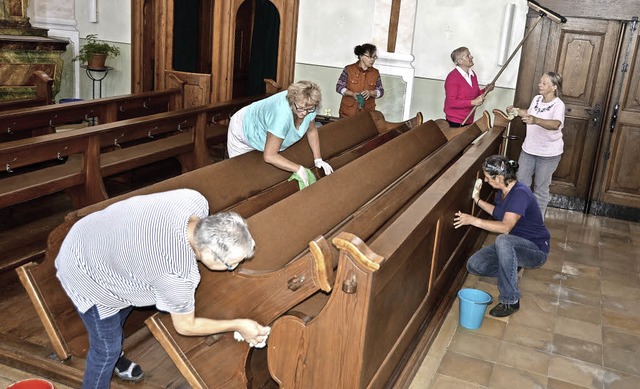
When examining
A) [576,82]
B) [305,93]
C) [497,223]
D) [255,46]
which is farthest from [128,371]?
[255,46]

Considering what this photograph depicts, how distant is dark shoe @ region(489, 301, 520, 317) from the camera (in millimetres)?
4113

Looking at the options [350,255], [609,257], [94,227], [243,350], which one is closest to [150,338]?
[243,350]

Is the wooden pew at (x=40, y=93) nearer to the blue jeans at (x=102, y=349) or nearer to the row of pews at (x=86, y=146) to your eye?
the row of pews at (x=86, y=146)

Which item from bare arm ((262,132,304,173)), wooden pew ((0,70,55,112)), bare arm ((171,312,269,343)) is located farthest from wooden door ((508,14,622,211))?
bare arm ((171,312,269,343))

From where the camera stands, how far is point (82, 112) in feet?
18.6

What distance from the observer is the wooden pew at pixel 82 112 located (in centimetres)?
505

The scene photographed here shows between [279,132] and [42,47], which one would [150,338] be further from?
[42,47]

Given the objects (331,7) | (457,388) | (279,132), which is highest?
(331,7)

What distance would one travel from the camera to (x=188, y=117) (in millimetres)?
5781

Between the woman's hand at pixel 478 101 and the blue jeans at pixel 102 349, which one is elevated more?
the woman's hand at pixel 478 101

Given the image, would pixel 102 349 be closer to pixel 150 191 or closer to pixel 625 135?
pixel 150 191

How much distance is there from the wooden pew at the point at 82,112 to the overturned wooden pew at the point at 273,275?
2.94 m

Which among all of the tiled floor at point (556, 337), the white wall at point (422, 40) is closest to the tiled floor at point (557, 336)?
the tiled floor at point (556, 337)

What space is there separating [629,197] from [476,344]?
12.6 ft
